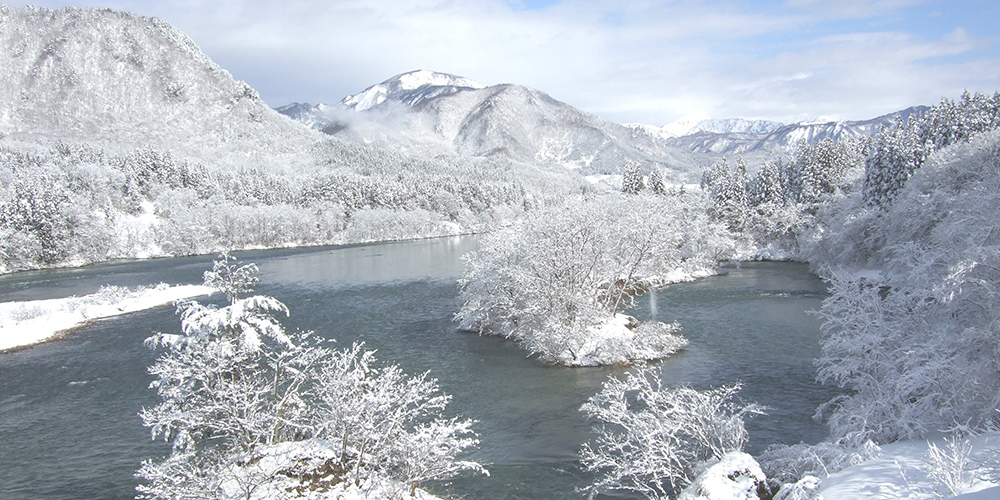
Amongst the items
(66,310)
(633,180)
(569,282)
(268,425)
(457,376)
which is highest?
(633,180)

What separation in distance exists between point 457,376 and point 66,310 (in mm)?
39382

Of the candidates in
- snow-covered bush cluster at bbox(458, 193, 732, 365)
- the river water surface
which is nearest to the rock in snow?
the river water surface

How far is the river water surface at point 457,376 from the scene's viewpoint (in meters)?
19.7

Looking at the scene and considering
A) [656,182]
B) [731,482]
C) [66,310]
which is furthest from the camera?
[656,182]

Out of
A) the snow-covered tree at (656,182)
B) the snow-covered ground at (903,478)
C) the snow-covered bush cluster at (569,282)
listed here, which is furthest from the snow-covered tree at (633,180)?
the snow-covered ground at (903,478)

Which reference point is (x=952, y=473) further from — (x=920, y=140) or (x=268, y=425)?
(x=920, y=140)

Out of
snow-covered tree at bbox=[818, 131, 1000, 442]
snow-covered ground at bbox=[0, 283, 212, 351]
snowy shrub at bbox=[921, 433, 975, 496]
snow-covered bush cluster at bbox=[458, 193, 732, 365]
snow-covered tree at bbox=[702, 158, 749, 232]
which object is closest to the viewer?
snowy shrub at bbox=[921, 433, 975, 496]

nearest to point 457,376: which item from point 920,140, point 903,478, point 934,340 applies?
point 934,340

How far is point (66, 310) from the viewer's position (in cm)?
4769

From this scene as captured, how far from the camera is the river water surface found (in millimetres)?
19688

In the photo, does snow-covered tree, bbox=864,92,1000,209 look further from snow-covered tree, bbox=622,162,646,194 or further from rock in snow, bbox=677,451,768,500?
rock in snow, bbox=677,451,768,500

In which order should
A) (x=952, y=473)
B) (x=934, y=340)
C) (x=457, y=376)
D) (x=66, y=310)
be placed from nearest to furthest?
(x=952, y=473)
(x=934, y=340)
(x=457, y=376)
(x=66, y=310)

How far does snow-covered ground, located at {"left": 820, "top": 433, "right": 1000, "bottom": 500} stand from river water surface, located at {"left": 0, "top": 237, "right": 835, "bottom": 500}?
7.68 meters

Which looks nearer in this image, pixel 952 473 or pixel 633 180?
pixel 952 473
